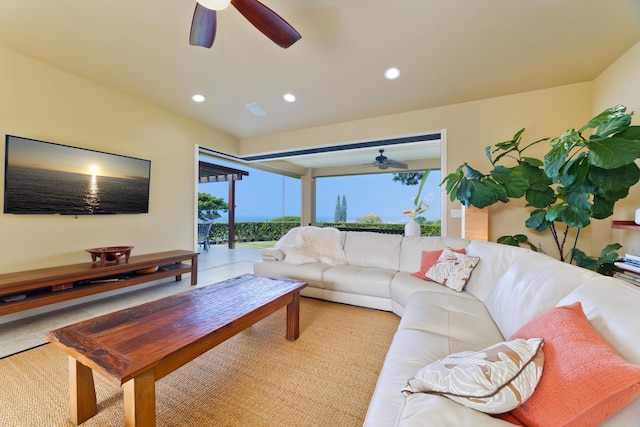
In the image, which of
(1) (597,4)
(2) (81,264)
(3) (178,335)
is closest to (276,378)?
(3) (178,335)

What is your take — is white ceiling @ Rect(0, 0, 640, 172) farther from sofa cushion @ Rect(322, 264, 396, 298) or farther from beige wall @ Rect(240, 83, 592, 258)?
sofa cushion @ Rect(322, 264, 396, 298)

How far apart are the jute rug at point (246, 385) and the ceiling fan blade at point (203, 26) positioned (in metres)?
2.49

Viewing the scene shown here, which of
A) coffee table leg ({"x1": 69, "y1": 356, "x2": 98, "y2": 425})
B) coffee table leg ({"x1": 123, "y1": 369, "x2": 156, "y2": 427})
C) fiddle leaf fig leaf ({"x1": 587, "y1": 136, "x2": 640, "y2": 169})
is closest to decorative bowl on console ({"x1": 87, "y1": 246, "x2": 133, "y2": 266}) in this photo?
coffee table leg ({"x1": 69, "y1": 356, "x2": 98, "y2": 425})

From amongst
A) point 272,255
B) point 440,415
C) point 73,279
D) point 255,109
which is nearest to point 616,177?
point 440,415

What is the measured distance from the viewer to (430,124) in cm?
372

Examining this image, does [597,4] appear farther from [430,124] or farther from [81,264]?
[81,264]

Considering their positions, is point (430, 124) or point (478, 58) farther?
point (430, 124)

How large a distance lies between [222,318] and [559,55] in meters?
3.98

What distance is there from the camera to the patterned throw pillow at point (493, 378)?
0.75 m

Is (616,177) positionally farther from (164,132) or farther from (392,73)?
(164,132)

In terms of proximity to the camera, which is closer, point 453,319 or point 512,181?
point 453,319

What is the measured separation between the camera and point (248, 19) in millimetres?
1823

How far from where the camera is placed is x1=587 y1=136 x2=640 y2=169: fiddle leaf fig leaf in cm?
174

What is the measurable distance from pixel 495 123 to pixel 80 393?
470cm
